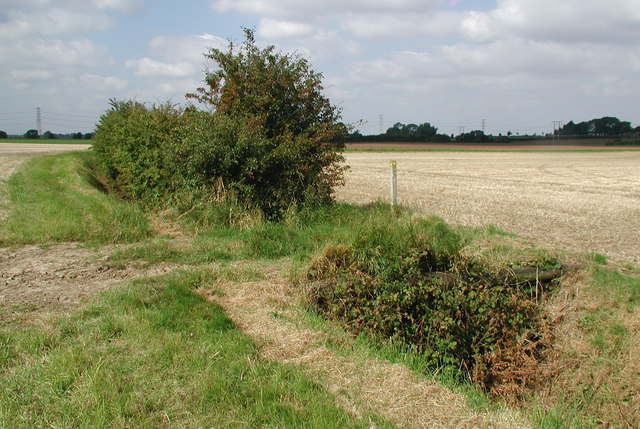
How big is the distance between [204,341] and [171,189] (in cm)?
696

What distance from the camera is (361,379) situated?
408 centimetres

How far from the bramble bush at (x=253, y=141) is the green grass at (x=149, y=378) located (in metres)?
5.04

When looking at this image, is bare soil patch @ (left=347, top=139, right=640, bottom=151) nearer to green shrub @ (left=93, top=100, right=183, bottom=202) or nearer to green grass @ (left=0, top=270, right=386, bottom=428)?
green shrub @ (left=93, top=100, right=183, bottom=202)

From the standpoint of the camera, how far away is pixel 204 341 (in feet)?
14.9

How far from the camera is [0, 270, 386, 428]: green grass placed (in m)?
3.39

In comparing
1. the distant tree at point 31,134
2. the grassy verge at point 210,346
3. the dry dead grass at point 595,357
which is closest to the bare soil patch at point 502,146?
the grassy verge at point 210,346

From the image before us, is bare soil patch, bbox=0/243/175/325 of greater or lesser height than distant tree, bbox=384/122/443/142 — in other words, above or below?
below

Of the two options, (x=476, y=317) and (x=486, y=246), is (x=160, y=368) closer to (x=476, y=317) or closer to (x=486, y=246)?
(x=476, y=317)

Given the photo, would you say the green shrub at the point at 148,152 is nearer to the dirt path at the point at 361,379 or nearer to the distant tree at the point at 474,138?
the dirt path at the point at 361,379

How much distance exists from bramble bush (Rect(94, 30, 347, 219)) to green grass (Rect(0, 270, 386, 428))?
5043 mm

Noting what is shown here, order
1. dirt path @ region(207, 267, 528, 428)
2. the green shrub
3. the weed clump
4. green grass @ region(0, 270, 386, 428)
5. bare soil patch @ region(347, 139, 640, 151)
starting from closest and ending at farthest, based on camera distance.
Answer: green grass @ region(0, 270, 386, 428), dirt path @ region(207, 267, 528, 428), the weed clump, the green shrub, bare soil patch @ region(347, 139, 640, 151)

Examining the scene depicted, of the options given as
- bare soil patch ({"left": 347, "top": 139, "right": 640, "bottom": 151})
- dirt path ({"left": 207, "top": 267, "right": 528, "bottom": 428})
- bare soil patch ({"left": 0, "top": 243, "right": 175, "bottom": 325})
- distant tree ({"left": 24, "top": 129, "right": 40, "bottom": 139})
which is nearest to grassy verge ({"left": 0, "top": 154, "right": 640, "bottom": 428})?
dirt path ({"left": 207, "top": 267, "right": 528, "bottom": 428})

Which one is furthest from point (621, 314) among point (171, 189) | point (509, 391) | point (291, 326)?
point (171, 189)

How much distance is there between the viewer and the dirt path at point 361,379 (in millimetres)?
3629
